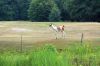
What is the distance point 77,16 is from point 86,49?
64879mm

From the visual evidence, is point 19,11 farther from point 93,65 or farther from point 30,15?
point 93,65

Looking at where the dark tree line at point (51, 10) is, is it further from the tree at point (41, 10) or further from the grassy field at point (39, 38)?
the grassy field at point (39, 38)

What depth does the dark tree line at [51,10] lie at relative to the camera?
75625 millimetres

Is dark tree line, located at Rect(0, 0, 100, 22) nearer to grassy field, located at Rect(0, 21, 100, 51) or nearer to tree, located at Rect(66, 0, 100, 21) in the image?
tree, located at Rect(66, 0, 100, 21)

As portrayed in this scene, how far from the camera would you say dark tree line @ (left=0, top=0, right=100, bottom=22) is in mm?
75625

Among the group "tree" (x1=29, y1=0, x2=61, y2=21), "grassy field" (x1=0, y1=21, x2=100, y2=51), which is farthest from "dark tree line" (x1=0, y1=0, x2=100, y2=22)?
"grassy field" (x1=0, y1=21, x2=100, y2=51)

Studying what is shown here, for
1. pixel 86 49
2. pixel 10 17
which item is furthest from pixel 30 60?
pixel 10 17

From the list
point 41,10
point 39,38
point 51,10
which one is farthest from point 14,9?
point 39,38

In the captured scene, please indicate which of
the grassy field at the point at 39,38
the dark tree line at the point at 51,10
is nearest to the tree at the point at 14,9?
the dark tree line at the point at 51,10

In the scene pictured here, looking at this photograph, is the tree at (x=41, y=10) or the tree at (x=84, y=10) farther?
the tree at (x=41, y=10)

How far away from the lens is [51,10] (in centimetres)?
8569

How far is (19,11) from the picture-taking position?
96.2 metres

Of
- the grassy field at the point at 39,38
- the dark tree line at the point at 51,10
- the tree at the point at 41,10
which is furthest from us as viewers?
the tree at the point at 41,10

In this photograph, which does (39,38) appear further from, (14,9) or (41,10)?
(14,9)
